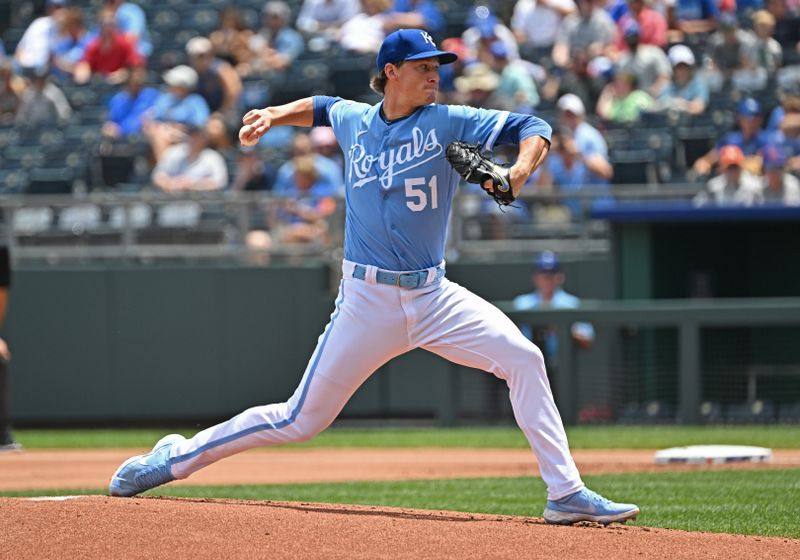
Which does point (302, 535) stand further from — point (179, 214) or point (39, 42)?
point (39, 42)

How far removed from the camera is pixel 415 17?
52.5ft

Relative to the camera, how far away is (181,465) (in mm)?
5953

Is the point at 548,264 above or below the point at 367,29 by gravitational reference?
below

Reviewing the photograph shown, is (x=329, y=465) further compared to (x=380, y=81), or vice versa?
(x=329, y=465)

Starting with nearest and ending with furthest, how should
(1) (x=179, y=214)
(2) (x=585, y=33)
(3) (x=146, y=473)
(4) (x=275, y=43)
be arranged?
(3) (x=146, y=473) → (1) (x=179, y=214) → (2) (x=585, y=33) → (4) (x=275, y=43)

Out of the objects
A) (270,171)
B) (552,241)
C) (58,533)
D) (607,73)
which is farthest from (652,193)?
(58,533)

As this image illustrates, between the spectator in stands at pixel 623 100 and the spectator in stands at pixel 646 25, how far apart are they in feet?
1.56

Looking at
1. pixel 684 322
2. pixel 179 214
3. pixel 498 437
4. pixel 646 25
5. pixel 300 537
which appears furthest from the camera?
pixel 646 25

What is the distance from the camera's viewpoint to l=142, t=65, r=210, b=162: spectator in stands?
1525 centimetres

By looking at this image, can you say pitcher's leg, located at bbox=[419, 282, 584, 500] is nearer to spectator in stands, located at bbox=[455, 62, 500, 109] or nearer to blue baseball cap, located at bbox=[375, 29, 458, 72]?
blue baseball cap, located at bbox=[375, 29, 458, 72]

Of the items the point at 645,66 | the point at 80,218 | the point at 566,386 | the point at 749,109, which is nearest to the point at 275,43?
the point at 80,218

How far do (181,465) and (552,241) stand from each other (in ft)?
24.5

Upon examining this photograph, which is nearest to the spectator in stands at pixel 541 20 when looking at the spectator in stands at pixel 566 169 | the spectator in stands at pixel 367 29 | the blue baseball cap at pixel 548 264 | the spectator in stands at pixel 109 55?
the spectator in stands at pixel 367 29

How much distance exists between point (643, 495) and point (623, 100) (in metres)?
7.47
